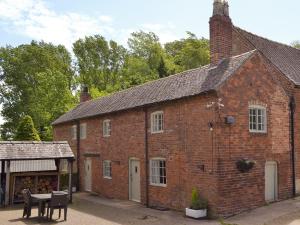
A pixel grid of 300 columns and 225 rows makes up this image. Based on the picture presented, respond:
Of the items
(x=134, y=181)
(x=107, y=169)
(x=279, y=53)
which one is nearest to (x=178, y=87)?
(x=134, y=181)

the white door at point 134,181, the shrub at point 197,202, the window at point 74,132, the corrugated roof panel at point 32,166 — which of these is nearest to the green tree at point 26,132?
the window at point 74,132

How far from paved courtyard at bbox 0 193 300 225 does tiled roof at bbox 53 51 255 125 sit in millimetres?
5151

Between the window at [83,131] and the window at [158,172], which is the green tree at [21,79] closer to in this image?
the window at [83,131]

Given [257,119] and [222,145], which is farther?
[257,119]

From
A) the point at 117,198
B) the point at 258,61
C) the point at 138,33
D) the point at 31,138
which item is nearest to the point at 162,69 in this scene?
the point at 138,33

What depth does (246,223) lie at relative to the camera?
1360cm

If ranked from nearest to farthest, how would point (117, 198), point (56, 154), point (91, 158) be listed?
1. point (56, 154)
2. point (117, 198)
3. point (91, 158)

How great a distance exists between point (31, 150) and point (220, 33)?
11400 mm

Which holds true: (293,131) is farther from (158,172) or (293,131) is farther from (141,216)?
(141,216)

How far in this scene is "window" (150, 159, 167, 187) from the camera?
1786cm

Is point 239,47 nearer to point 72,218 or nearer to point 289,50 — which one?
point 289,50

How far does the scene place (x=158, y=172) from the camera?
1823cm

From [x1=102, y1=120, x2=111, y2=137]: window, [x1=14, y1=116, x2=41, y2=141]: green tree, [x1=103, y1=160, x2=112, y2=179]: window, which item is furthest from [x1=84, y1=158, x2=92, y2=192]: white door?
[x1=14, y1=116, x2=41, y2=141]: green tree

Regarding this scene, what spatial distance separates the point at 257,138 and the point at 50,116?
29.7m
